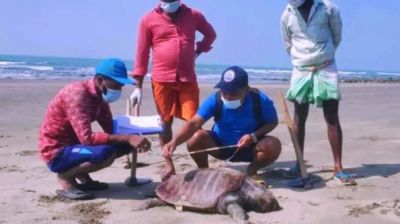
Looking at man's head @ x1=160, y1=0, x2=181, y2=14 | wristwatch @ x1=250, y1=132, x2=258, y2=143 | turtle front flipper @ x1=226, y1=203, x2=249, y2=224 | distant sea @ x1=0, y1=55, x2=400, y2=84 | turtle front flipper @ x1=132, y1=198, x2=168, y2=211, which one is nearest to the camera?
turtle front flipper @ x1=226, y1=203, x2=249, y2=224

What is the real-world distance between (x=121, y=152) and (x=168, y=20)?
1.45 metres

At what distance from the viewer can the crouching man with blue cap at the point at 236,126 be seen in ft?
16.4

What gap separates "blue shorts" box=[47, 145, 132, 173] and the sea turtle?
1.80 feet

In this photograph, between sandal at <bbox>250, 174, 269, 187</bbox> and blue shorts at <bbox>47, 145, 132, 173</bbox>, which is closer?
A: blue shorts at <bbox>47, 145, 132, 173</bbox>

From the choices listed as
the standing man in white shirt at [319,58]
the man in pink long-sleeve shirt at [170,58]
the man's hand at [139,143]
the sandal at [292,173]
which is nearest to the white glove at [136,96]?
the man in pink long-sleeve shirt at [170,58]

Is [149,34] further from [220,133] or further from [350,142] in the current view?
[350,142]

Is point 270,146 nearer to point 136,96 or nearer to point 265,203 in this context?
point 265,203

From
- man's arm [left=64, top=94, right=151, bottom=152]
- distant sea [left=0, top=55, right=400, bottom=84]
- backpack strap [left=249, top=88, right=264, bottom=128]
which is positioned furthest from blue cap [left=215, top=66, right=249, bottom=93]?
distant sea [left=0, top=55, right=400, bottom=84]

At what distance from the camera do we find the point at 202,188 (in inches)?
183

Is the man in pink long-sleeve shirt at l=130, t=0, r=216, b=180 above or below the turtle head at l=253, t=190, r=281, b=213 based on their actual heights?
above

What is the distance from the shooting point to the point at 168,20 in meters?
5.77

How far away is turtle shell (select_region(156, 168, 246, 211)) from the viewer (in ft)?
14.9

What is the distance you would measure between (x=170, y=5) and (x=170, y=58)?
1.67 ft

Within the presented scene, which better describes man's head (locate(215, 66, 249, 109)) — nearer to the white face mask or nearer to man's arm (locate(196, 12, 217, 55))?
the white face mask
